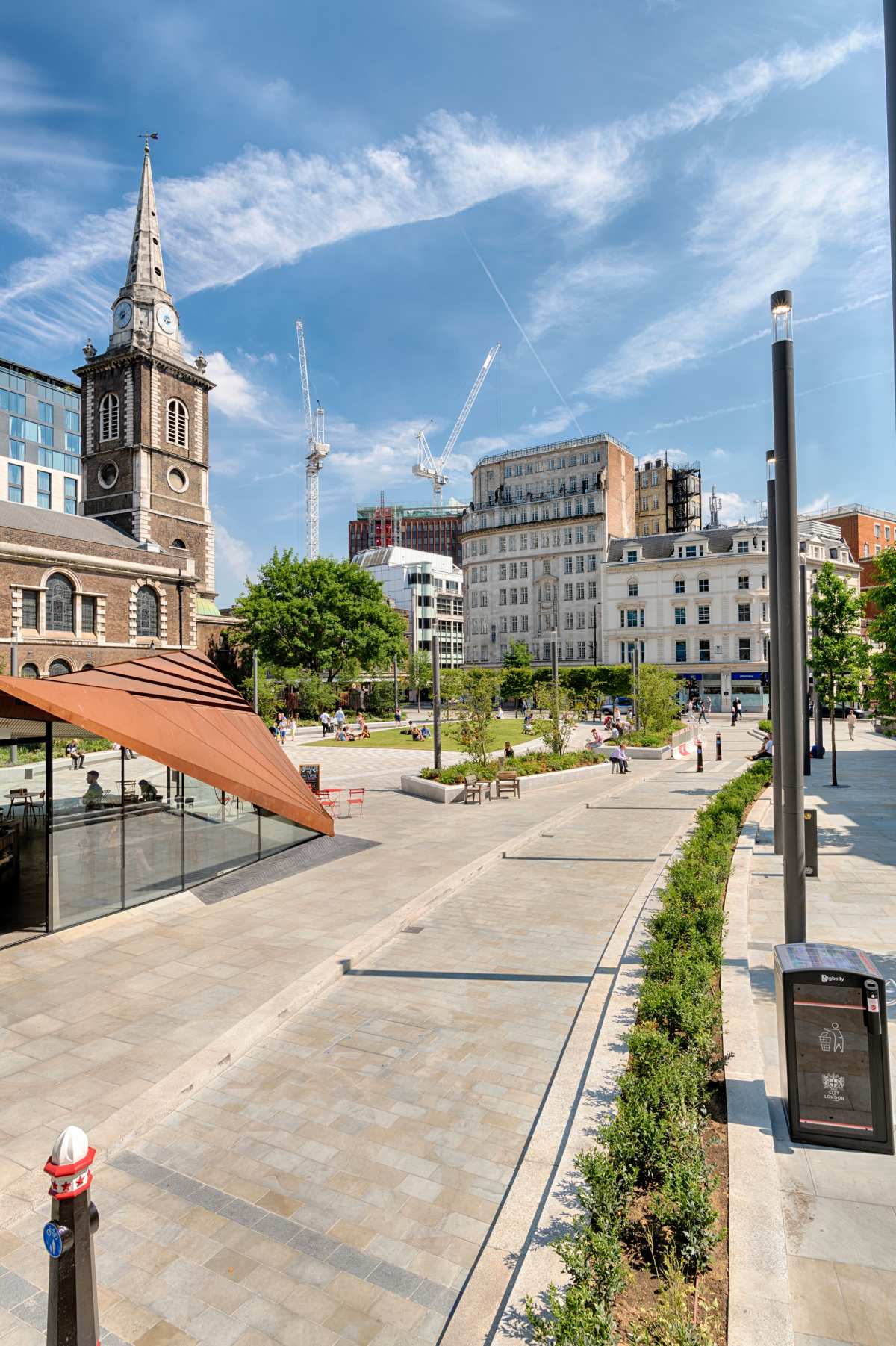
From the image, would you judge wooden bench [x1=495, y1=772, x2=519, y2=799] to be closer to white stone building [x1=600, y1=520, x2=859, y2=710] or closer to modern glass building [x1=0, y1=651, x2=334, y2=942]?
modern glass building [x1=0, y1=651, x2=334, y2=942]

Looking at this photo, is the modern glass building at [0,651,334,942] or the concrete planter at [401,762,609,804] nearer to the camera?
the modern glass building at [0,651,334,942]

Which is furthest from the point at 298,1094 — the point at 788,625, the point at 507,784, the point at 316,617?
the point at 316,617

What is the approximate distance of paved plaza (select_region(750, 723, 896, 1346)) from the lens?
13.1 ft

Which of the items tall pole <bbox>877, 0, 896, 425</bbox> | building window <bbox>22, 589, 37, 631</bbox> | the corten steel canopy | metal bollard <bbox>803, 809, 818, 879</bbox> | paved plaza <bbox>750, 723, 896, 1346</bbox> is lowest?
paved plaza <bbox>750, 723, 896, 1346</bbox>

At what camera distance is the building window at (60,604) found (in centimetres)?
4719

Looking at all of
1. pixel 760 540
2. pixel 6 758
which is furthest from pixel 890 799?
pixel 760 540

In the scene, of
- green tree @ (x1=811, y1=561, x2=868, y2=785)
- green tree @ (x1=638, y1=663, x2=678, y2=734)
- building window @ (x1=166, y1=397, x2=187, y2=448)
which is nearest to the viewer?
green tree @ (x1=811, y1=561, x2=868, y2=785)

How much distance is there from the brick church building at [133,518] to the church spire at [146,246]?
0.29 ft

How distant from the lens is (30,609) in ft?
151

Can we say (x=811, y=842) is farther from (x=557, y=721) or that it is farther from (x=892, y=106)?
(x=557, y=721)

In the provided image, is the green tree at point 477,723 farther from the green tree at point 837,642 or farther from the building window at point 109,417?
the building window at point 109,417

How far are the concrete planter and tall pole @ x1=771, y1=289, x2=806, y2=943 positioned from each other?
15359 millimetres

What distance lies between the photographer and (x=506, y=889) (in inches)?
499

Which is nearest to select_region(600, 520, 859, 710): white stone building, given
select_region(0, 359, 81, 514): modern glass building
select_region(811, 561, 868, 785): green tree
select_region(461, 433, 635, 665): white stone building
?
select_region(461, 433, 635, 665): white stone building
